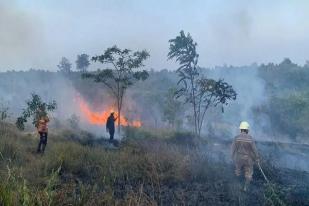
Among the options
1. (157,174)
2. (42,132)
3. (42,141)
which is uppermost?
(42,132)

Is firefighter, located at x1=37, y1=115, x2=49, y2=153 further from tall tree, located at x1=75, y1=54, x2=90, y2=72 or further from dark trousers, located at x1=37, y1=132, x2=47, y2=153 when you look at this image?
tall tree, located at x1=75, y1=54, x2=90, y2=72

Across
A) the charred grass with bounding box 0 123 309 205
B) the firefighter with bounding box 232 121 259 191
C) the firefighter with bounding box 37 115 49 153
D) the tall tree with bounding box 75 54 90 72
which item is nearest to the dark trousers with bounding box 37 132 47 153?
the firefighter with bounding box 37 115 49 153

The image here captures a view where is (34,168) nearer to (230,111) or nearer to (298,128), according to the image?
(298,128)

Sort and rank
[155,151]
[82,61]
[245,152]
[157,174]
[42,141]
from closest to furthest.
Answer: [157,174]
[245,152]
[155,151]
[42,141]
[82,61]

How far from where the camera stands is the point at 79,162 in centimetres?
1139

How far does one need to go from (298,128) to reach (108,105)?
23006 mm

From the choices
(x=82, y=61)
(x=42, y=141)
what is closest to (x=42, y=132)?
(x=42, y=141)

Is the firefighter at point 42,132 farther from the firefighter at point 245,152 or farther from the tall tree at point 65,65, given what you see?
the tall tree at point 65,65

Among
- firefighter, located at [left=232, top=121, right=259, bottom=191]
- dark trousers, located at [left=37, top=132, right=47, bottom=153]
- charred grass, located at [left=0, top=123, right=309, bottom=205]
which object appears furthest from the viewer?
dark trousers, located at [left=37, top=132, right=47, bottom=153]

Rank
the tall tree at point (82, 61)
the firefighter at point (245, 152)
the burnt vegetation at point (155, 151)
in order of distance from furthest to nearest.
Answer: the tall tree at point (82, 61)
the firefighter at point (245, 152)
the burnt vegetation at point (155, 151)

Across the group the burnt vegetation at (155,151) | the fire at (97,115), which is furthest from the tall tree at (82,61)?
the fire at (97,115)

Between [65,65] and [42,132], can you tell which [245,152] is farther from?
[65,65]

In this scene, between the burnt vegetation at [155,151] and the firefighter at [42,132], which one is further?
the firefighter at [42,132]

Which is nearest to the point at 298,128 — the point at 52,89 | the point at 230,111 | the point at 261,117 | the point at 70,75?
the point at 261,117
